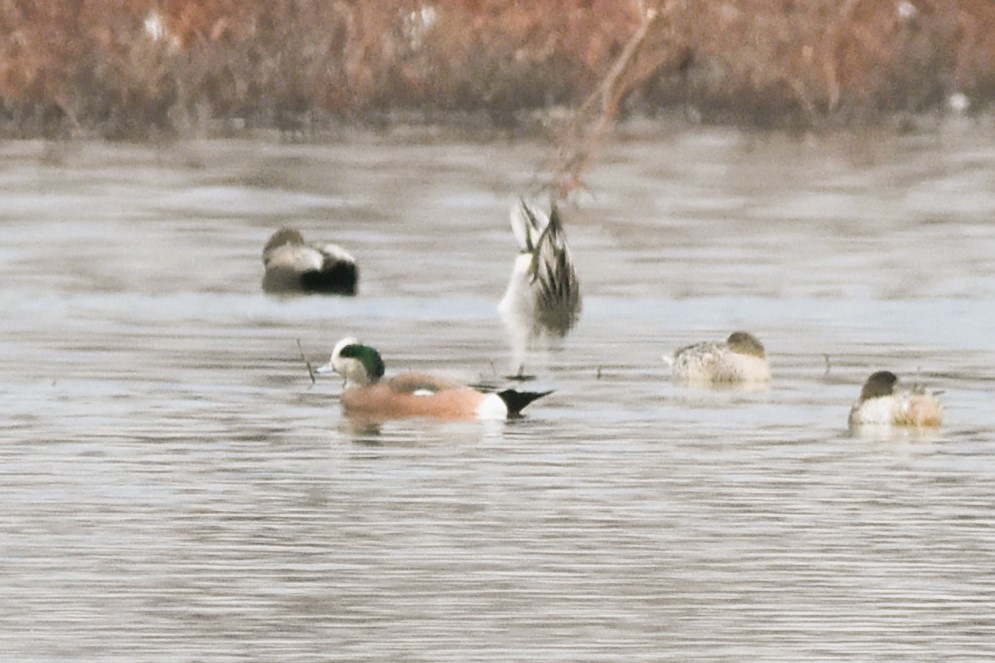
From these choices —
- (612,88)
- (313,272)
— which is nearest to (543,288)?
(313,272)

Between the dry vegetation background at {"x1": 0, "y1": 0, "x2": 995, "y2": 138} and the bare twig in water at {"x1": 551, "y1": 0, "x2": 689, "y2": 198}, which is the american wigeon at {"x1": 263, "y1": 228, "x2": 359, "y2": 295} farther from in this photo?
the dry vegetation background at {"x1": 0, "y1": 0, "x2": 995, "y2": 138}

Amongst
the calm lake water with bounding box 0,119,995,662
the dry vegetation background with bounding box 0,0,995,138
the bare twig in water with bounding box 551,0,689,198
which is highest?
the dry vegetation background with bounding box 0,0,995,138

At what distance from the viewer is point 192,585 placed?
10.9 meters

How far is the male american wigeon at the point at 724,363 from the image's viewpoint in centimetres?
1692

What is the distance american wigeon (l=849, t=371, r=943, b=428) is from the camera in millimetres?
15047

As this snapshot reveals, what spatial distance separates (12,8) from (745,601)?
2988cm

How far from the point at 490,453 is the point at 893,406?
1.84 meters

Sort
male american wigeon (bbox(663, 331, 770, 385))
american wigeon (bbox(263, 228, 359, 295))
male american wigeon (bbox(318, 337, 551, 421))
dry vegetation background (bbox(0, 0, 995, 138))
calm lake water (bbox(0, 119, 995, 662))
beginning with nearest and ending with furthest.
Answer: calm lake water (bbox(0, 119, 995, 662)) → male american wigeon (bbox(318, 337, 551, 421)) → male american wigeon (bbox(663, 331, 770, 385)) → american wigeon (bbox(263, 228, 359, 295)) → dry vegetation background (bbox(0, 0, 995, 138))

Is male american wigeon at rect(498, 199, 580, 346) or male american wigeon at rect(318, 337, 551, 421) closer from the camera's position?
male american wigeon at rect(318, 337, 551, 421)

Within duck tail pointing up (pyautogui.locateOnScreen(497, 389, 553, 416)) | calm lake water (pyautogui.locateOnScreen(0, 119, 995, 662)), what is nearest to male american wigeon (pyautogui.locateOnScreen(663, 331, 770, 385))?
calm lake water (pyautogui.locateOnScreen(0, 119, 995, 662))

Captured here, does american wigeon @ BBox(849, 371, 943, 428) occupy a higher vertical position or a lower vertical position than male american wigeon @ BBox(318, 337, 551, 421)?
higher

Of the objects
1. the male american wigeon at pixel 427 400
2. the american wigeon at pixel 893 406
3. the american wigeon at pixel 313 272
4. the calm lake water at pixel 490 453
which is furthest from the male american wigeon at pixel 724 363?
the american wigeon at pixel 313 272

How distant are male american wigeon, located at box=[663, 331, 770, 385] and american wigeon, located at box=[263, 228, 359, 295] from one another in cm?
572

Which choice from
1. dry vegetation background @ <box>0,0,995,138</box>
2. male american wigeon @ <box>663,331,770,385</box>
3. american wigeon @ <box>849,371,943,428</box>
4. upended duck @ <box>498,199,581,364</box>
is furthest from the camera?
dry vegetation background @ <box>0,0,995,138</box>
